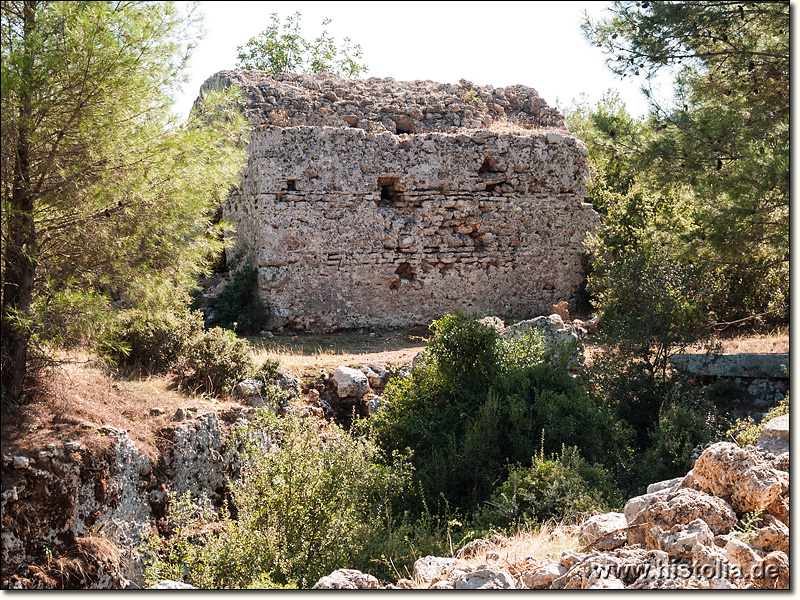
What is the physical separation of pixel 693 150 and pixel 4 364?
829 cm

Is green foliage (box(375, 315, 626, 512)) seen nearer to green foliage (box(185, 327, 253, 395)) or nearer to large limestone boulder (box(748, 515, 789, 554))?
green foliage (box(185, 327, 253, 395))

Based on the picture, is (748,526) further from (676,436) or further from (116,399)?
(116,399)

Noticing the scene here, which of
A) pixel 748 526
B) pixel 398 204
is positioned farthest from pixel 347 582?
pixel 398 204

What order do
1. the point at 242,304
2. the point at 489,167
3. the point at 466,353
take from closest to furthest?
the point at 466,353
the point at 242,304
the point at 489,167

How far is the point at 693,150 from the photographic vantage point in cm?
947

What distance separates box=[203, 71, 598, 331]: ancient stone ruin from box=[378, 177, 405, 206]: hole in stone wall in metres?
0.03

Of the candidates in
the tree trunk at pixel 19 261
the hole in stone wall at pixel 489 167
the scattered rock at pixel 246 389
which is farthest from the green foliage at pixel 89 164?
the hole in stone wall at pixel 489 167

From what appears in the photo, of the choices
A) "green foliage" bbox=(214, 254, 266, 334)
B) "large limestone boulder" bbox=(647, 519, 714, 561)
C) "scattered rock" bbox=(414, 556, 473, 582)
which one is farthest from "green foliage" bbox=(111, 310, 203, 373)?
"large limestone boulder" bbox=(647, 519, 714, 561)

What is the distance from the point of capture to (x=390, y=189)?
13195 millimetres

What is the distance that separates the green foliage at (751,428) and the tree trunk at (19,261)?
6.80 m

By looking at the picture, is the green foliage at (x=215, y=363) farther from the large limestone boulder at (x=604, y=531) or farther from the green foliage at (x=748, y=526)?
the green foliage at (x=748, y=526)

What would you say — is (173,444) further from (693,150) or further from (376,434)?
(693,150)

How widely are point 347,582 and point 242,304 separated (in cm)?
823

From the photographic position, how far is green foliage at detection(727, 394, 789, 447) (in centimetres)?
742
